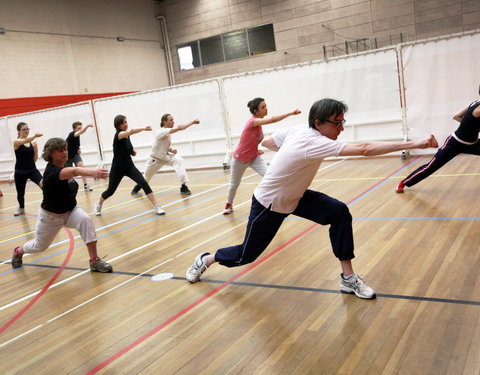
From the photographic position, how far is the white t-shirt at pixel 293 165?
9.76ft

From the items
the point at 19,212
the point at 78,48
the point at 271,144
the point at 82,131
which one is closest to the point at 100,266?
the point at 271,144

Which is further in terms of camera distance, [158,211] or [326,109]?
[158,211]

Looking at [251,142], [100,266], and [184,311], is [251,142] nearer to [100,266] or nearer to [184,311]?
[100,266]

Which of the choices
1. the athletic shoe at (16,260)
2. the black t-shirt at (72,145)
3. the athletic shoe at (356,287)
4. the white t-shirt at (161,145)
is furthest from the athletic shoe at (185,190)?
the athletic shoe at (356,287)

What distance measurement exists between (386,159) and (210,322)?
8326mm

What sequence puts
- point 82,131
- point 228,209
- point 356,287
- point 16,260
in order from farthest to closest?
point 82,131
point 228,209
point 16,260
point 356,287

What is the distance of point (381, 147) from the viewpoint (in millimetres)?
2859

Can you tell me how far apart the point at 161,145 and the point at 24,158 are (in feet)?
8.69

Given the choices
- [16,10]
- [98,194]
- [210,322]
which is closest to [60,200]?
[210,322]

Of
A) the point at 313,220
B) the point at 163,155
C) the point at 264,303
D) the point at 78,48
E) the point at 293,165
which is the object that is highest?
the point at 78,48

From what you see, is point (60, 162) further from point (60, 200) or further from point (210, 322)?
point (210, 322)

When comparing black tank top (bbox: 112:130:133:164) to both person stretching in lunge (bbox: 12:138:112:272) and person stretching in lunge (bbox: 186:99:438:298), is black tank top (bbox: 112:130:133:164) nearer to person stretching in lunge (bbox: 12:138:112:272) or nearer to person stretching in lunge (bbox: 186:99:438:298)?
person stretching in lunge (bbox: 12:138:112:272)

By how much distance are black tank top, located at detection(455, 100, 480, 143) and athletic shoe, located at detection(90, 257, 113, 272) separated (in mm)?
4527

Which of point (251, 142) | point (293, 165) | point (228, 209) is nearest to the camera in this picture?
point (293, 165)
